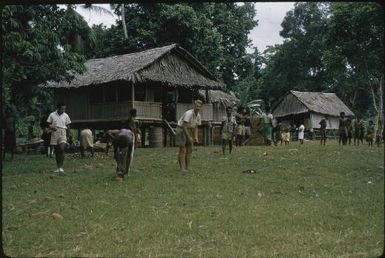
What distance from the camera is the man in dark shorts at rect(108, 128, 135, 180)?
28.3 ft

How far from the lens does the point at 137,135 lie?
9.56 metres

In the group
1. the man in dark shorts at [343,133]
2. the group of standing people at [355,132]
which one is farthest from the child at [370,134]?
the man in dark shorts at [343,133]

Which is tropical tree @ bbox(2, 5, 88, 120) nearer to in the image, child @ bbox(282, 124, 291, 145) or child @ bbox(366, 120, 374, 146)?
child @ bbox(282, 124, 291, 145)

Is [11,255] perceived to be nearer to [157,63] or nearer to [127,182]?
[127,182]

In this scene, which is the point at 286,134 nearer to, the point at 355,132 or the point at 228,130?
the point at 355,132

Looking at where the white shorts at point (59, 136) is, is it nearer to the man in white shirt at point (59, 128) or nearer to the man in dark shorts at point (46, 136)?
the man in white shirt at point (59, 128)

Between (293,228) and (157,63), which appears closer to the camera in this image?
(293,228)

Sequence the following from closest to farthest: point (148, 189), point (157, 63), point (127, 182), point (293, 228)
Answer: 1. point (293, 228)
2. point (148, 189)
3. point (127, 182)
4. point (157, 63)

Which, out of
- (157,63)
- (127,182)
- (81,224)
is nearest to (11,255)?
(81,224)

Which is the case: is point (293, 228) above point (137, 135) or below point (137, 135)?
below

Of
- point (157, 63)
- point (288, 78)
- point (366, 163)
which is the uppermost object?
point (157, 63)

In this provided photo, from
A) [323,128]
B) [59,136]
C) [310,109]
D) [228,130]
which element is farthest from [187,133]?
[310,109]

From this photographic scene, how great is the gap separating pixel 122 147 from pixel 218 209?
309 centimetres

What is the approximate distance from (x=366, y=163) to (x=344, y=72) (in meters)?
1.16
